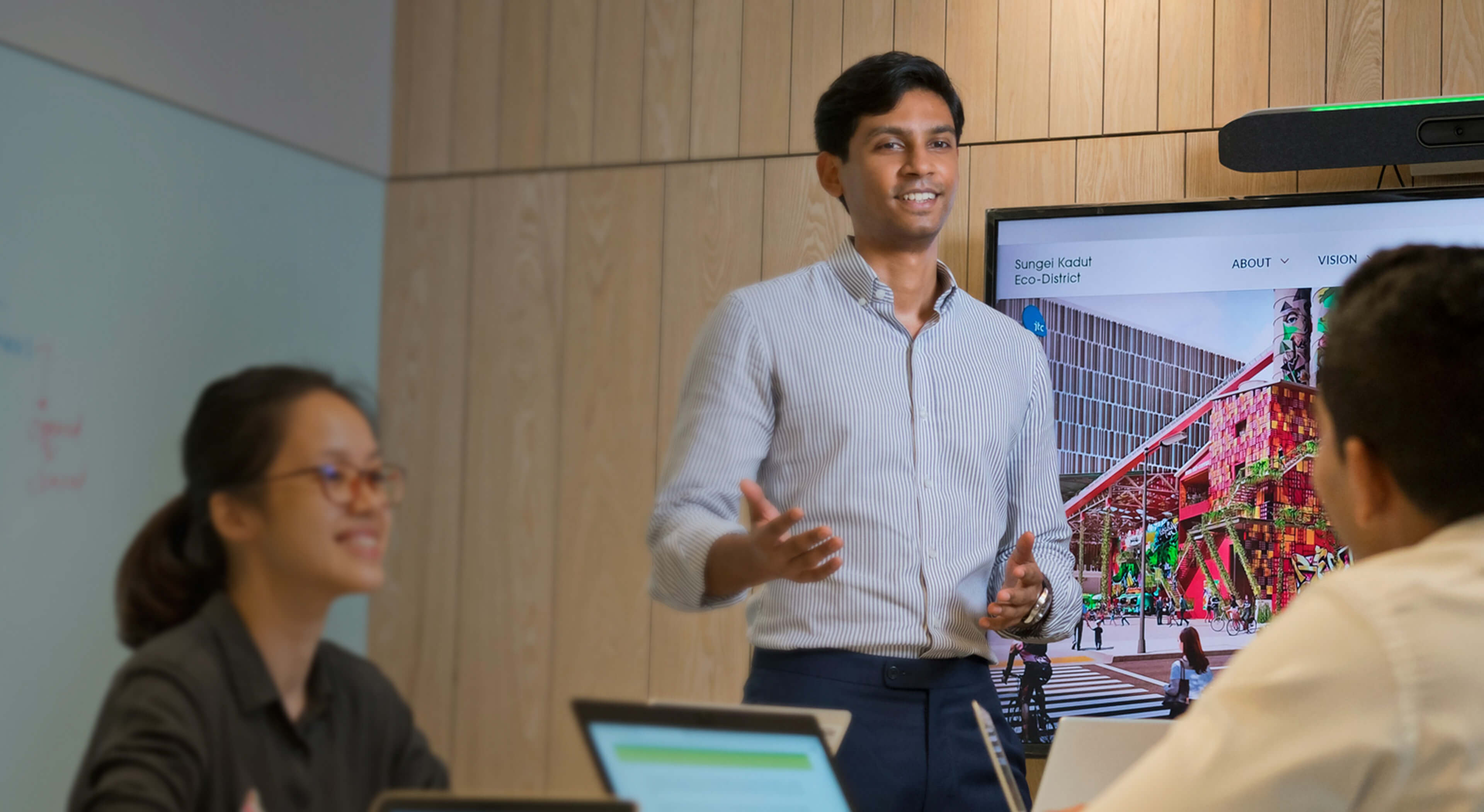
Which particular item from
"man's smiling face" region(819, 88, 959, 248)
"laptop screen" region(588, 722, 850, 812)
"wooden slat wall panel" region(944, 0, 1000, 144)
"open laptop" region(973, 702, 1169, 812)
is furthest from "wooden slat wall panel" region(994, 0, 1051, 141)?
"laptop screen" region(588, 722, 850, 812)

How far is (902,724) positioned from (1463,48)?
78.9 inches

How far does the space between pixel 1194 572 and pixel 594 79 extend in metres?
1.92

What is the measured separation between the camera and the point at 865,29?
3219 millimetres

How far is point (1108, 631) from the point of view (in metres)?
2.75

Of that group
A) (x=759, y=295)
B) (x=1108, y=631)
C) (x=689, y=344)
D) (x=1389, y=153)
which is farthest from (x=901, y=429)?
(x=689, y=344)

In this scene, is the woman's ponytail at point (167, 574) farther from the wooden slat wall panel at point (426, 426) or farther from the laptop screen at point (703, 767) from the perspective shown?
the wooden slat wall panel at point (426, 426)

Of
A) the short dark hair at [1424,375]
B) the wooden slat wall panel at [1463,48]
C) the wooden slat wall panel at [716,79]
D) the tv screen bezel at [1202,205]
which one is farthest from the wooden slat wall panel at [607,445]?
the short dark hair at [1424,375]

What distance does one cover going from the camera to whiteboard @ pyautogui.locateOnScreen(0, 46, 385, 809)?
8.38 ft

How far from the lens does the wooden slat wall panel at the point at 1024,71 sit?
3.05 metres

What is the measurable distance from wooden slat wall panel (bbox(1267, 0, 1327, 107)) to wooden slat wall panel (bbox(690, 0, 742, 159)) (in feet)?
4.05

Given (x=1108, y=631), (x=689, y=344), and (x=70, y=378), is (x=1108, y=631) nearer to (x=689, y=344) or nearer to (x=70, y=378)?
(x=689, y=344)

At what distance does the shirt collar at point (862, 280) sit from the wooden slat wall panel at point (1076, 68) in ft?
4.01

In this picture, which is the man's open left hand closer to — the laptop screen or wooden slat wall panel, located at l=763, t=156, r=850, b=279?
the laptop screen

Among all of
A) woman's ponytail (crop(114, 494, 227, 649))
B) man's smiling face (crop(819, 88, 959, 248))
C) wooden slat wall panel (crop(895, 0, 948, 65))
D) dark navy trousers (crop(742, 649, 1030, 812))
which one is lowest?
dark navy trousers (crop(742, 649, 1030, 812))
